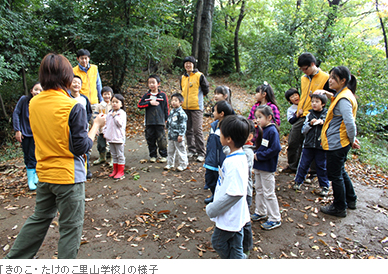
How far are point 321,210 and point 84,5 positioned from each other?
10.8 metres

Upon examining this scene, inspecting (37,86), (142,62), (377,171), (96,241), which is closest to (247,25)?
(142,62)

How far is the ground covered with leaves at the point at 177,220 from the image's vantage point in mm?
3271

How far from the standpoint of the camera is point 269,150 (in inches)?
138

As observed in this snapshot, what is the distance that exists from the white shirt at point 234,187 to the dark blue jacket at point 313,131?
115 inches

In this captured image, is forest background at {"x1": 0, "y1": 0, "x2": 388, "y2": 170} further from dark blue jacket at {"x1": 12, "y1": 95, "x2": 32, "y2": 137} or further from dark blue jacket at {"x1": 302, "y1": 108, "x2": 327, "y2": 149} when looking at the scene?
dark blue jacket at {"x1": 302, "y1": 108, "x2": 327, "y2": 149}

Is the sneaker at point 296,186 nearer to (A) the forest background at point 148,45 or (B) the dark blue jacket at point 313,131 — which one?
(B) the dark blue jacket at point 313,131

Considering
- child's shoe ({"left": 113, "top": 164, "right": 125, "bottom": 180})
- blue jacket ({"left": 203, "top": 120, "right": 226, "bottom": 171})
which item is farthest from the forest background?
blue jacket ({"left": 203, "top": 120, "right": 226, "bottom": 171})

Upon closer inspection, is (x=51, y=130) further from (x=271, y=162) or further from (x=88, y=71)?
(x=88, y=71)

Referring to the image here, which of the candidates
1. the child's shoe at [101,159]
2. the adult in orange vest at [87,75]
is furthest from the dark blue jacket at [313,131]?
the adult in orange vest at [87,75]

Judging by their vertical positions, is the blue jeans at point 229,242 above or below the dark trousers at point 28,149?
below

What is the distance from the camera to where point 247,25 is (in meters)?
22.8

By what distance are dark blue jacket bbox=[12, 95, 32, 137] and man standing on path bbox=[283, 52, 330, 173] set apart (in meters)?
5.42

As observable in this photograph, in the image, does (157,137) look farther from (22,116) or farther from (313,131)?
(313,131)

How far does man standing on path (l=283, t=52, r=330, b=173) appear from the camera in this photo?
15.5 ft
